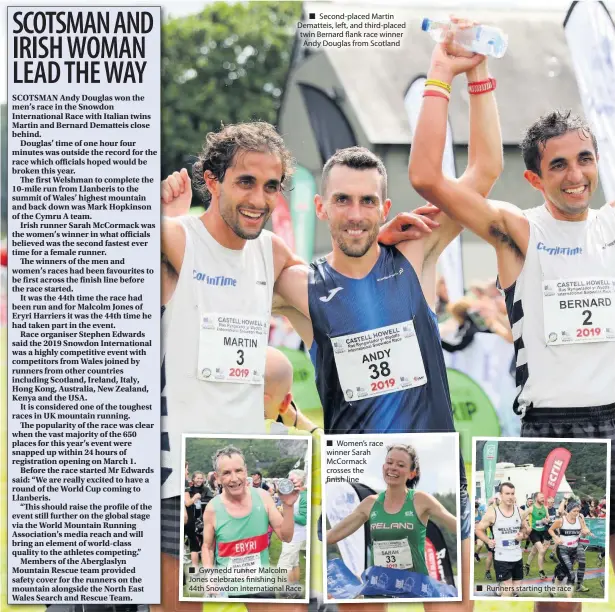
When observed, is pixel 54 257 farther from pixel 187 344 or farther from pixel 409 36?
pixel 409 36

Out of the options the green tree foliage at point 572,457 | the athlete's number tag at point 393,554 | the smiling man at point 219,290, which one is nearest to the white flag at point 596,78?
the green tree foliage at point 572,457

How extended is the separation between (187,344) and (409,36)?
1940mm

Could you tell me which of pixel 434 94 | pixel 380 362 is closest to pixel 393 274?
pixel 380 362

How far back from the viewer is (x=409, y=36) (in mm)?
5441

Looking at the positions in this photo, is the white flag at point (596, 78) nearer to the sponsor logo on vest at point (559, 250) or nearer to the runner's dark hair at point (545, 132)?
the runner's dark hair at point (545, 132)

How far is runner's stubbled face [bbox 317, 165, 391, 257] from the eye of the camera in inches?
213

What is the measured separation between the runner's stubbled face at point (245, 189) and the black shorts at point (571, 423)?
1750 millimetres

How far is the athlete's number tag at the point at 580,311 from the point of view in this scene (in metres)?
5.40

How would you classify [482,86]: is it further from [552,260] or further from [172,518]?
[172,518]

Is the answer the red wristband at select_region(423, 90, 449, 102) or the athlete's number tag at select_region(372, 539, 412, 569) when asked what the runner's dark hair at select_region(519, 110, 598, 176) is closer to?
the red wristband at select_region(423, 90, 449, 102)

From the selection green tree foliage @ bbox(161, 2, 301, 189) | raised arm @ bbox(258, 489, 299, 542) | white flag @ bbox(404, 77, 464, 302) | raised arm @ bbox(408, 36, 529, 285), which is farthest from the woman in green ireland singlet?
green tree foliage @ bbox(161, 2, 301, 189)

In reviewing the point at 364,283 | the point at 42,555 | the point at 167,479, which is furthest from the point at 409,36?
the point at 42,555

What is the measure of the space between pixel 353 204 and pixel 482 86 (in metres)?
0.89

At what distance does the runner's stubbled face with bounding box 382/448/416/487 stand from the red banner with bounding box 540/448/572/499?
2.25 ft
